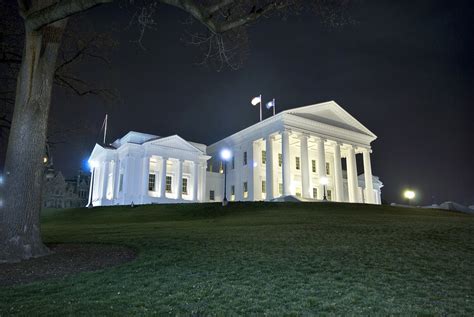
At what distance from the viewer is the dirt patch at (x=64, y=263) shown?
8.47 metres

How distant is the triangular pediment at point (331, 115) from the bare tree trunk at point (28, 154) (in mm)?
37839

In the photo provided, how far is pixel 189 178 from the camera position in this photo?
52.7 m

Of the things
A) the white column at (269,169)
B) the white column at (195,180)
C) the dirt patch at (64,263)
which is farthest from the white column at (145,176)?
the dirt patch at (64,263)

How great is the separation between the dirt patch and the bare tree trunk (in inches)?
24.3

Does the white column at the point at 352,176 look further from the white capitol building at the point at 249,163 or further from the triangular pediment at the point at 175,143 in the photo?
the triangular pediment at the point at 175,143

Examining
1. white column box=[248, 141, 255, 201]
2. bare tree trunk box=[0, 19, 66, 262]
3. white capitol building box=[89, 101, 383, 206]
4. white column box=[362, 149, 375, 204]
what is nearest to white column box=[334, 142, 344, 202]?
white capitol building box=[89, 101, 383, 206]

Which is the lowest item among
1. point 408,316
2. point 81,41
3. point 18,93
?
point 408,316

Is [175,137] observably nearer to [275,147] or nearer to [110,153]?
[110,153]

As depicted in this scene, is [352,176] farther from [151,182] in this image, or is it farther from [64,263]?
[64,263]

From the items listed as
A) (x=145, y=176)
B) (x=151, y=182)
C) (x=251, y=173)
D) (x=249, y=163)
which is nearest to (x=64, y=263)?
(x=145, y=176)

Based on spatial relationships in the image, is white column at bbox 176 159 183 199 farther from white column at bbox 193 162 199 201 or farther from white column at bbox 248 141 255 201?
white column at bbox 248 141 255 201

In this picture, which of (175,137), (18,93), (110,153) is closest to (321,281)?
(18,93)

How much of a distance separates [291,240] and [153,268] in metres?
5.54

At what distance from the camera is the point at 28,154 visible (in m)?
10.6
